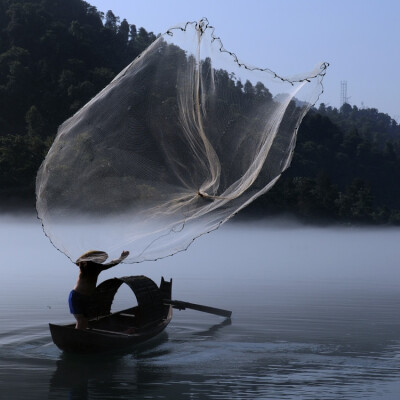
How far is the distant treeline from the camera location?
78.4 m

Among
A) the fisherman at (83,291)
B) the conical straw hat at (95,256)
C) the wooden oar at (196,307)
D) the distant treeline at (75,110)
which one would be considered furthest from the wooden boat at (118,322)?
the distant treeline at (75,110)

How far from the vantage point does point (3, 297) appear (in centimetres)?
2114

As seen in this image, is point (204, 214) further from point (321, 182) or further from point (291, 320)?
point (321, 182)

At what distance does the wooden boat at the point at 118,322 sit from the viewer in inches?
501

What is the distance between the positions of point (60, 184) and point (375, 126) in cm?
17568

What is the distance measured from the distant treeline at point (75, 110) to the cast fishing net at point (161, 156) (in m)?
57.1

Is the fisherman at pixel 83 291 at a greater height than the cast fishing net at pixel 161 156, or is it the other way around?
the cast fishing net at pixel 161 156

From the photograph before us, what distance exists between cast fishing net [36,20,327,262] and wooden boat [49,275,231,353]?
132 centimetres

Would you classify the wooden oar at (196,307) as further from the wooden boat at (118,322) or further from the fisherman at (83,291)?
the fisherman at (83,291)

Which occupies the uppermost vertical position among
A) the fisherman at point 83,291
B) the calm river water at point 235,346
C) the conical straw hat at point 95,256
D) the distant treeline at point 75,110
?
the distant treeline at point 75,110

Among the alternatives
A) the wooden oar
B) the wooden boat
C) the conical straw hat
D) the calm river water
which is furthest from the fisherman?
the wooden oar

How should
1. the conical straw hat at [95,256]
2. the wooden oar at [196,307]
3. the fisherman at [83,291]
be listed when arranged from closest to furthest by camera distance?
the conical straw hat at [95,256], the fisherman at [83,291], the wooden oar at [196,307]

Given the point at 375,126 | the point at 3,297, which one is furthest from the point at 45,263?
the point at 375,126

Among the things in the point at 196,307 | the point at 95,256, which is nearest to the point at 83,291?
the point at 95,256
